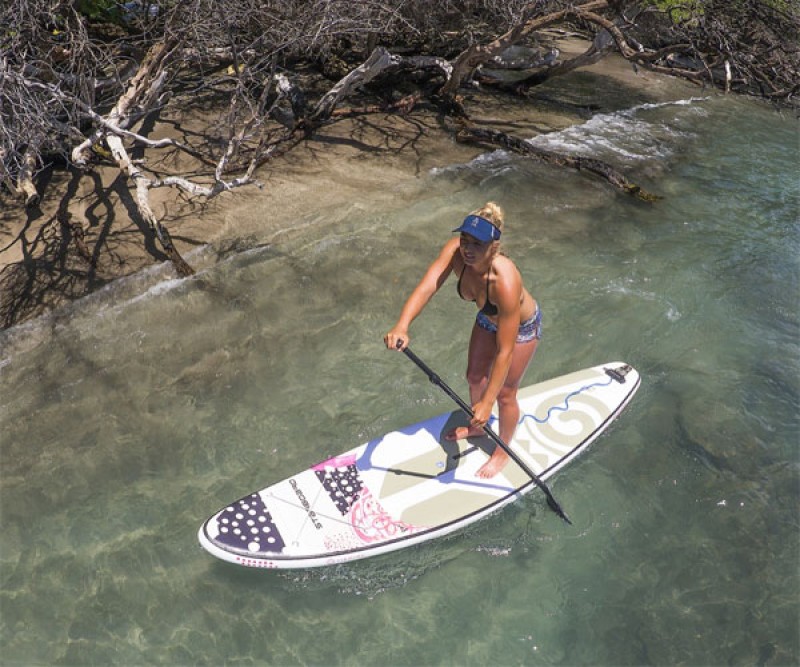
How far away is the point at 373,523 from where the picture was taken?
509 cm

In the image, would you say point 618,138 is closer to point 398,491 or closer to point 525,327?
point 525,327

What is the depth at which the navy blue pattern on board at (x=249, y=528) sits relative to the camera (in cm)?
478

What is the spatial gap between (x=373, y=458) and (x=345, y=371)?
138 cm

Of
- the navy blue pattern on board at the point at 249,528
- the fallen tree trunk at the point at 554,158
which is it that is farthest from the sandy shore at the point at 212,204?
the navy blue pattern on board at the point at 249,528

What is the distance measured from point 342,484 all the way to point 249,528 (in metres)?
0.85

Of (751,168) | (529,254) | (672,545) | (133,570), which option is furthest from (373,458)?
(751,168)

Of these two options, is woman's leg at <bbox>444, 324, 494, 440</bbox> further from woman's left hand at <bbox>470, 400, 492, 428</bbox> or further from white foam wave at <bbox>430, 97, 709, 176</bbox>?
white foam wave at <bbox>430, 97, 709, 176</bbox>

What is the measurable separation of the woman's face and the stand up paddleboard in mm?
2197

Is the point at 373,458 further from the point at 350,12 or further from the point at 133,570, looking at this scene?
the point at 350,12

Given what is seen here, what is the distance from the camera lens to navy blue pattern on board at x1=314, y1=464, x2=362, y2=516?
5211mm

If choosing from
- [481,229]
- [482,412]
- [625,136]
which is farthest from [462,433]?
[625,136]

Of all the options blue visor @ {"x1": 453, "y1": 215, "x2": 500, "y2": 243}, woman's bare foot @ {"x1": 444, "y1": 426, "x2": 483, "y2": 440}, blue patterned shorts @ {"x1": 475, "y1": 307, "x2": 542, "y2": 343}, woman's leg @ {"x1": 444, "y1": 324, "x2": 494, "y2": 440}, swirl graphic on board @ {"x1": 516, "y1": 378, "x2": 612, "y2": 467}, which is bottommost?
swirl graphic on board @ {"x1": 516, "y1": 378, "x2": 612, "y2": 467}

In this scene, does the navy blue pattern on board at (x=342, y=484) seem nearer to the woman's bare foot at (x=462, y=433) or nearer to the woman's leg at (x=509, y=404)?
the woman's bare foot at (x=462, y=433)

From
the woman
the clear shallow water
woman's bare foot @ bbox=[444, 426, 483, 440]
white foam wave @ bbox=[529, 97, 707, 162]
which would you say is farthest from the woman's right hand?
white foam wave @ bbox=[529, 97, 707, 162]
